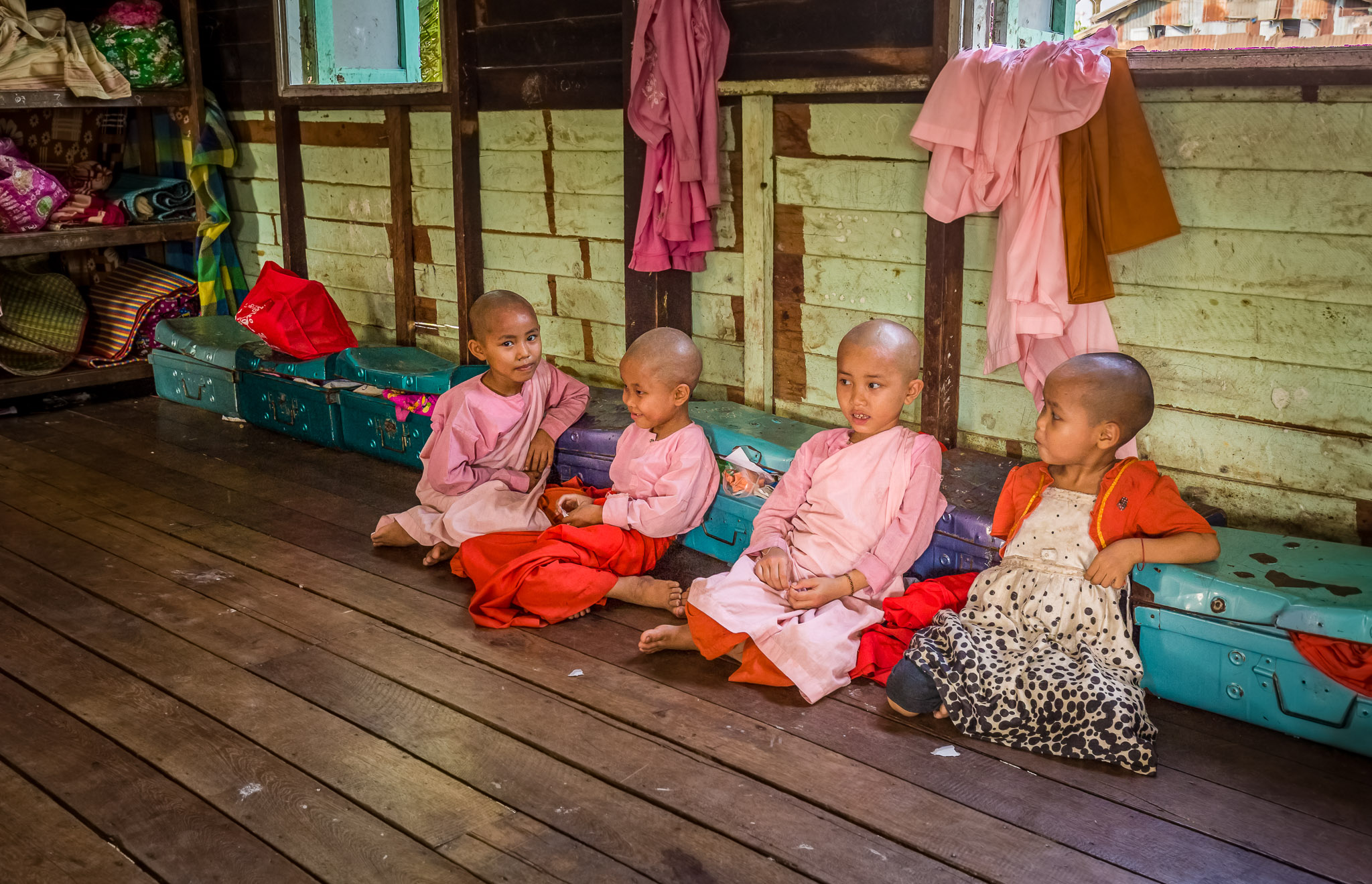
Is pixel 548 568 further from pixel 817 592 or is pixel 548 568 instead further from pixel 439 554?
pixel 817 592

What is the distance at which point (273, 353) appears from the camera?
5.75 meters

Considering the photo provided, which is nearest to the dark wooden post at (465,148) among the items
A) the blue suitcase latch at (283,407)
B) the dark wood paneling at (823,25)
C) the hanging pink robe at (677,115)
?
the blue suitcase latch at (283,407)

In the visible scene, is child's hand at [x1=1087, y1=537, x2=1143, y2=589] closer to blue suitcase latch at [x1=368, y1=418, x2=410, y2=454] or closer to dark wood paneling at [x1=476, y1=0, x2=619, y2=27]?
dark wood paneling at [x1=476, y1=0, x2=619, y2=27]

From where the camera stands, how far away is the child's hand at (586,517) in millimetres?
3883

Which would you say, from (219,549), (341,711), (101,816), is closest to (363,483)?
(219,549)

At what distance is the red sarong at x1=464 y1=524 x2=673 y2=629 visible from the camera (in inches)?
141

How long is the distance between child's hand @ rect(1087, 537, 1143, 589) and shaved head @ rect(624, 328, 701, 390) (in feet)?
4.69

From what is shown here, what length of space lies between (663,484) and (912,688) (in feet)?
3.90

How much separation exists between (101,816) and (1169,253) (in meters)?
3.09

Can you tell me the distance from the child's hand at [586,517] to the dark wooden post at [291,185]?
3408 millimetres

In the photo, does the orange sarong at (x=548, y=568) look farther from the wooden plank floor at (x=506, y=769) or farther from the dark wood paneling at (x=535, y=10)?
the dark wood paneling at (x=535, y=10)

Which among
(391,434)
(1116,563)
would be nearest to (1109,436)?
(1116,563)

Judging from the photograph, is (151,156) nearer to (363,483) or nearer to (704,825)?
(363,483)

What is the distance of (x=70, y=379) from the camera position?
249 inches
